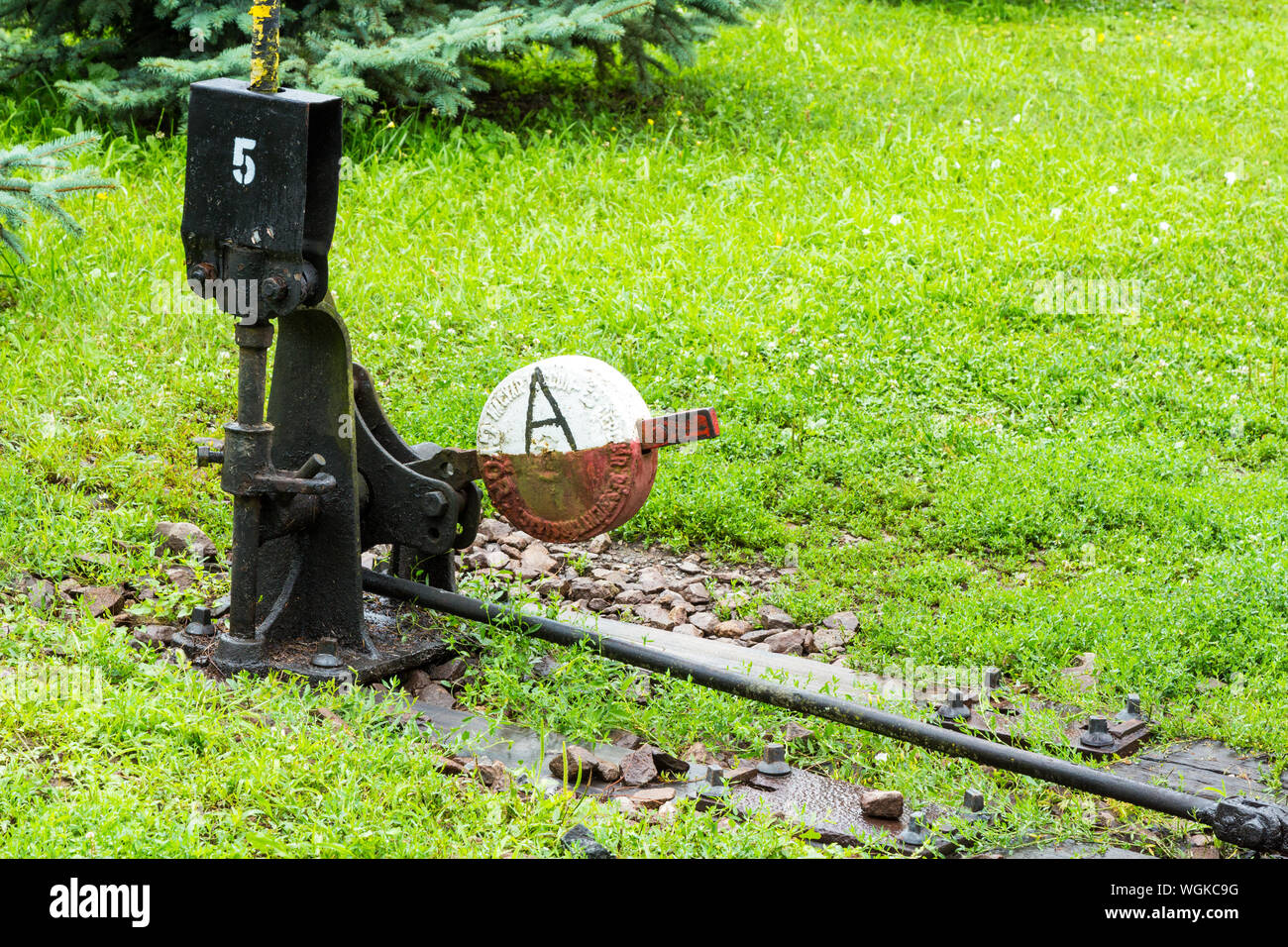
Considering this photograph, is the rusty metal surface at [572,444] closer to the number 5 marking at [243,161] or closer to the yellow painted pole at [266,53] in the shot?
the number 5 marking at [243,161]

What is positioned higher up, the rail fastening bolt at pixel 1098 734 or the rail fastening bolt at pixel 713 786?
the rail fastening bolt at pixel 1098 734

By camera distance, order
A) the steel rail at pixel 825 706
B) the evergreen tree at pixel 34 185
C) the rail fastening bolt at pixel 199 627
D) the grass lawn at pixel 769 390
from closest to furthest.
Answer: the steel rail at pixel 825 706 → the grass lawn at pixel 769 390 → the rail fastening bolt at pixel 199 627 → the evergreen tree at pixel 34 185

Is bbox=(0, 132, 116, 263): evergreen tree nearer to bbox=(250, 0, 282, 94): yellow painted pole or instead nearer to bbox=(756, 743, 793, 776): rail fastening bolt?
bbox=(250, 0, 282, 94): yellow painted pole

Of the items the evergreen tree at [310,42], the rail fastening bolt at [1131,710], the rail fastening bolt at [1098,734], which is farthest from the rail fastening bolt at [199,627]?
the evergreen tree at [310,42]

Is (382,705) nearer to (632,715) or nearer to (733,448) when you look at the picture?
(632,715)

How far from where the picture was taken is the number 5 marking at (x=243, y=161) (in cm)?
360

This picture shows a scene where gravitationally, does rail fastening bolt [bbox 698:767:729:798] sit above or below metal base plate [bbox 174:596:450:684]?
below

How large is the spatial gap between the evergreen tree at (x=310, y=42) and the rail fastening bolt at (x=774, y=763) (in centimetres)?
513

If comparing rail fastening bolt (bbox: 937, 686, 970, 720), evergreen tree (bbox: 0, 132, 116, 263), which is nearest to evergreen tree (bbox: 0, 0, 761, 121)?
evergreen tree (bbox: 0, 132, 116, 263)

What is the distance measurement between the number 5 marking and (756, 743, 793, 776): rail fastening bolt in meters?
1.99

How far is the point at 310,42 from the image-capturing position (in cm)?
801

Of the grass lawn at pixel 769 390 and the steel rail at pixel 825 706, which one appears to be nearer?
the steel rail at pixel 825 706

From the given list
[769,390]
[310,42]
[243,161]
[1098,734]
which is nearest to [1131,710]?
[1098,734]

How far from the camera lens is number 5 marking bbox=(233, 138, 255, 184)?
11.8ft
